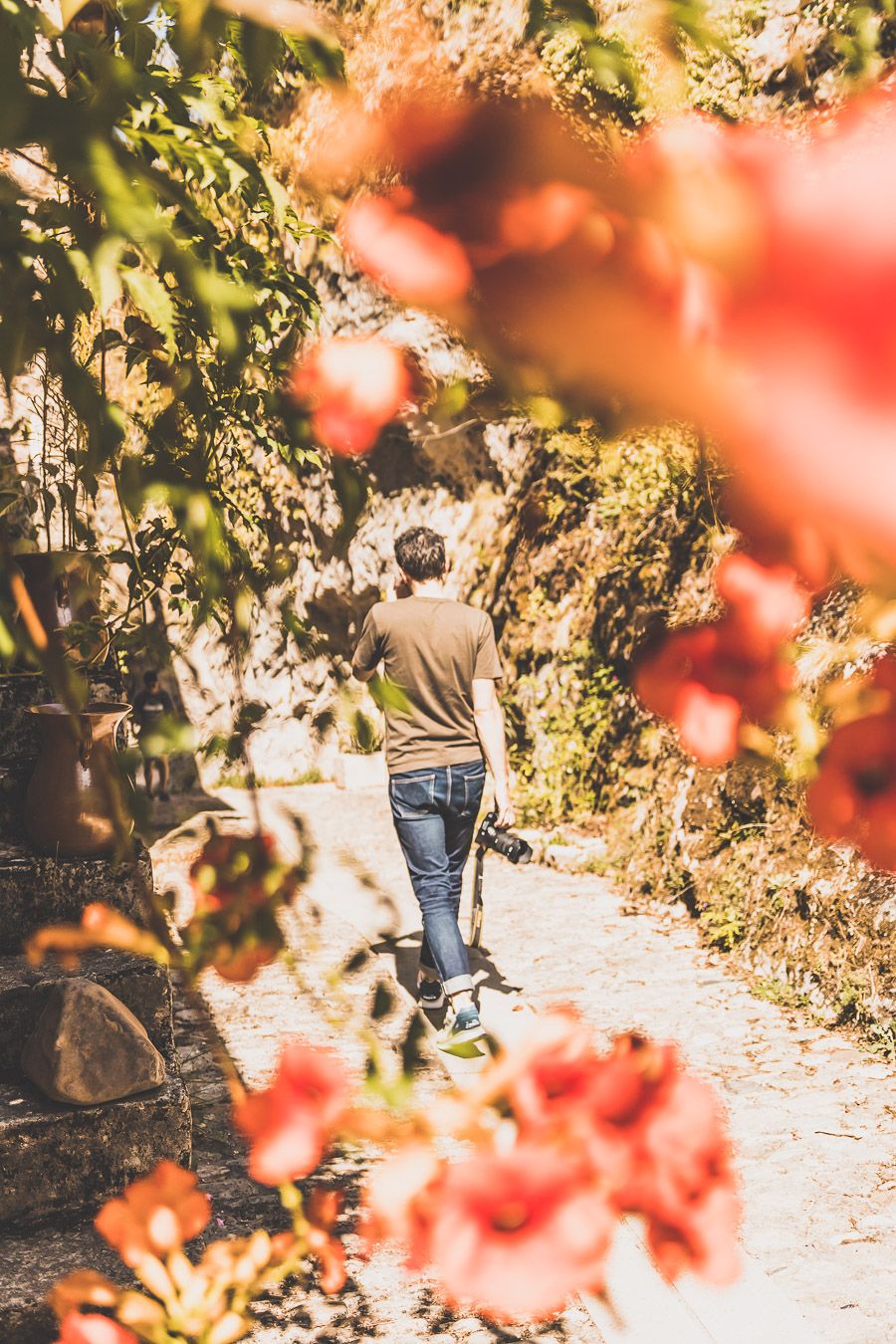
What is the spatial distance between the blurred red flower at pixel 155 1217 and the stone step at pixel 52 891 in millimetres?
1155

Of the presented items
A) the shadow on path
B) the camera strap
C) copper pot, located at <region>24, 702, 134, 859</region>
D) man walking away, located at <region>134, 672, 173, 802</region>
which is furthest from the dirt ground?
man walking away, located at <region>134, 672, 173, 802</region>

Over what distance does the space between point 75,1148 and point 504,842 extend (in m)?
2.01

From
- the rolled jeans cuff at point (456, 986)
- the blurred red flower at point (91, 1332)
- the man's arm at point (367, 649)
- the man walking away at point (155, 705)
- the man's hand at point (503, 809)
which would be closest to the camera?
the blurred red flower at point (91, 1332)

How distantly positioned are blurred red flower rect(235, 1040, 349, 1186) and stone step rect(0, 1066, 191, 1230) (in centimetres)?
156

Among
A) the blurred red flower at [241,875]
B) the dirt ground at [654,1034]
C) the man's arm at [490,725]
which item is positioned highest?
the man's arm at [490,725]

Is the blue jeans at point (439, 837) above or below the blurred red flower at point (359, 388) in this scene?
below

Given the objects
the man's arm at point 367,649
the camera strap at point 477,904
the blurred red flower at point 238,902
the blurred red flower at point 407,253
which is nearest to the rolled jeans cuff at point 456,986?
the camera strap at point 477,904

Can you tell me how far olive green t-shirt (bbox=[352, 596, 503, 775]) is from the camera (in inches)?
140

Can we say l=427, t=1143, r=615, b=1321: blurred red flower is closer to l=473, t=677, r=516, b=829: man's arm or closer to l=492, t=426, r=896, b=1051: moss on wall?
l=492, t=426, r=896, b=1051: moss on wall

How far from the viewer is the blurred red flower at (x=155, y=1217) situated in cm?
149

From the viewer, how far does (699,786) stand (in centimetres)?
562

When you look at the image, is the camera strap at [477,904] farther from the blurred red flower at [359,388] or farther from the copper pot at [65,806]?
the blurred red flower at [359,388]

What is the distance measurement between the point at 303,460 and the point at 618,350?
95cm

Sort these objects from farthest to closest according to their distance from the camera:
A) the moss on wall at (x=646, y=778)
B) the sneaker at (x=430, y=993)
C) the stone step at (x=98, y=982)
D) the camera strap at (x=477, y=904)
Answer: the camera strap at (x=477, y=904) < the moss on wall at (x=646, y=778) < the sneaker at (x=430, y=993) < the stone step at (x=98, y=982)
